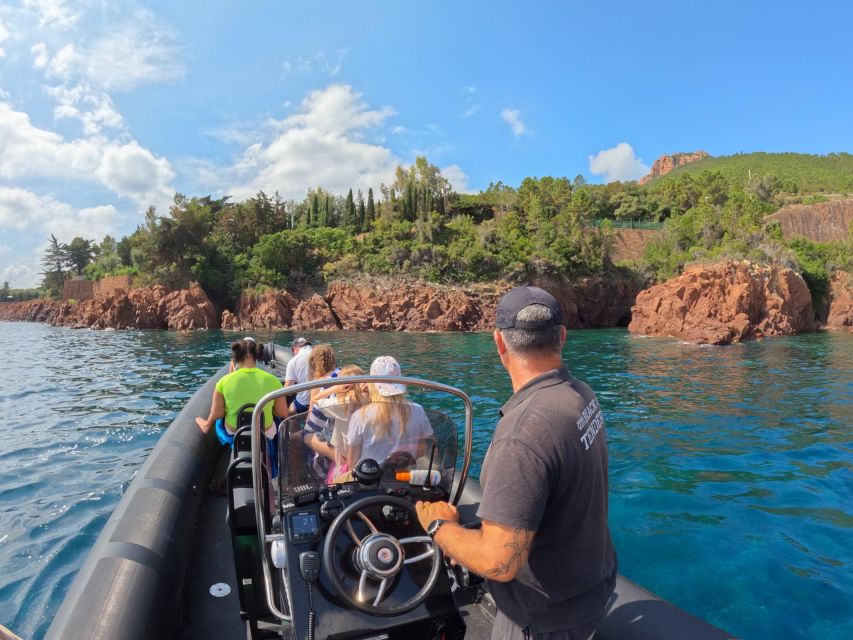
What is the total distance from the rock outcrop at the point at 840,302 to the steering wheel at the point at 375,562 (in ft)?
143

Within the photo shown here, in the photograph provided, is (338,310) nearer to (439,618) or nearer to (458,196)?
(458,196)

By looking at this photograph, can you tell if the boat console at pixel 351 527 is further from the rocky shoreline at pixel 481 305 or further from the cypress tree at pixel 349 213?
the cypress tree at pixel 349 213

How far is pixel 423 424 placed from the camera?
2.85 metres

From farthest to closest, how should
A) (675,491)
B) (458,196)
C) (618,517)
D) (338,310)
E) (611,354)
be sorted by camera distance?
(458,196) < (338,310) < (611,354) < (675,491) < (618,517)

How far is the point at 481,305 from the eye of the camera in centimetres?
3975

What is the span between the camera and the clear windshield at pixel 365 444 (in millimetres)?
2553

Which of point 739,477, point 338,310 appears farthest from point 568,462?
point 338,310

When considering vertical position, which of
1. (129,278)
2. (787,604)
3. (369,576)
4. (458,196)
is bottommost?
(787,604)

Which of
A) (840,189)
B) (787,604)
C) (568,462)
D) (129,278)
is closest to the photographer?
(568,462)

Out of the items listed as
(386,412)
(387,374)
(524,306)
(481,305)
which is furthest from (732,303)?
(524,306)

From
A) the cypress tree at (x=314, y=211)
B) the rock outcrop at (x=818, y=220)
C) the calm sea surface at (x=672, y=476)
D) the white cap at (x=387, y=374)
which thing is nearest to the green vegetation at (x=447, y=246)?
the cypress tree at (x=314, y=211)

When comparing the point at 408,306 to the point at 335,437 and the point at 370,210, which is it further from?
the point at 335,437

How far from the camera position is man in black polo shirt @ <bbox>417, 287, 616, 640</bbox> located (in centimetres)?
158

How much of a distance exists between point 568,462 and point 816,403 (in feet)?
42.5
